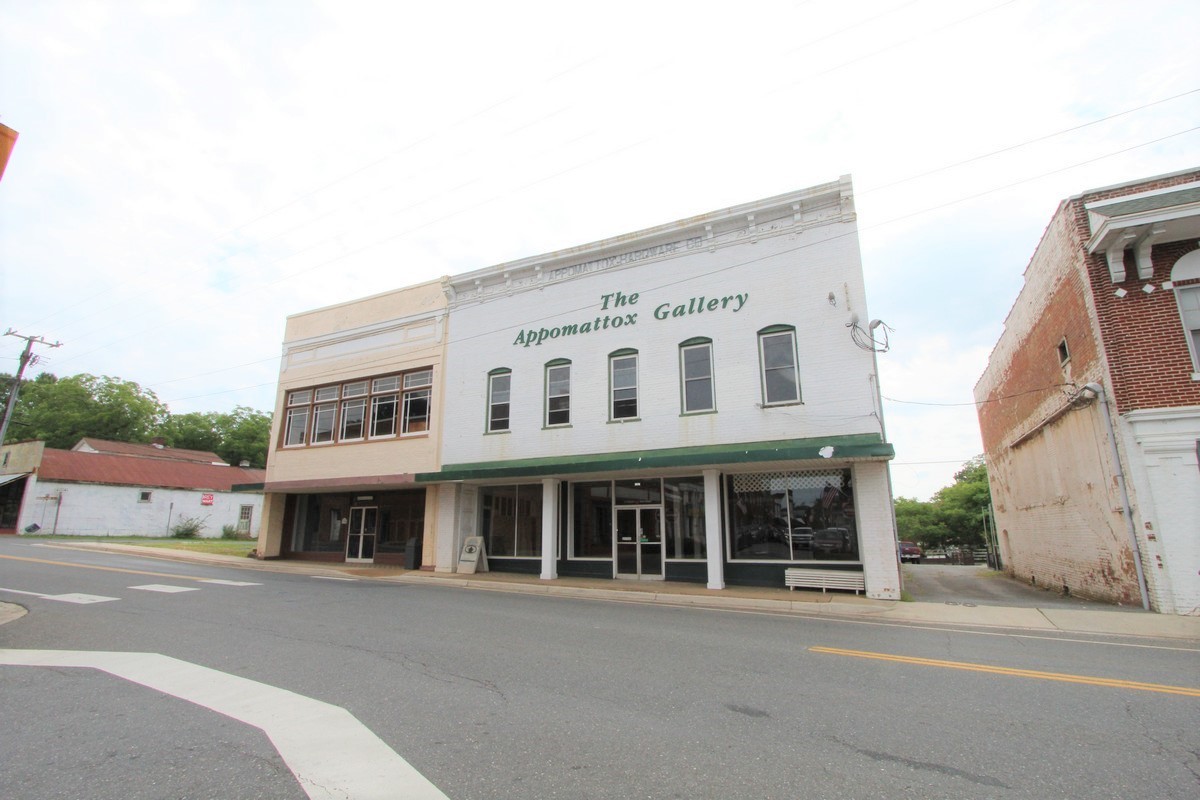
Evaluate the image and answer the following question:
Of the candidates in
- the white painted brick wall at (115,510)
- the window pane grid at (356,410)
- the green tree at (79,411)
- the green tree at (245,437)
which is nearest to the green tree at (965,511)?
the window pane grid at (356,410)

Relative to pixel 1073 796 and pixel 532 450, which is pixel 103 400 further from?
pixel 1073 796

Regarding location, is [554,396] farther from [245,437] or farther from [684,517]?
[245,437]

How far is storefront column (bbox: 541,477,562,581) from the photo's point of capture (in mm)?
17328

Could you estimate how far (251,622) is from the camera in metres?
8.78

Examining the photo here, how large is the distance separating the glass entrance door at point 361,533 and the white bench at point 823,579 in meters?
14.8

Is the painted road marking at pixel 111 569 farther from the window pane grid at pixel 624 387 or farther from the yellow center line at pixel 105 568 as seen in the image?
the window pane grid at pixel 624 387

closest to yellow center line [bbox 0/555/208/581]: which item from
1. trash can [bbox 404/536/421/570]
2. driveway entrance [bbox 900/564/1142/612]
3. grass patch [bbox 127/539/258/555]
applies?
trash can [bbox 404/536/421/570]

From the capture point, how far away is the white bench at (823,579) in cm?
1391

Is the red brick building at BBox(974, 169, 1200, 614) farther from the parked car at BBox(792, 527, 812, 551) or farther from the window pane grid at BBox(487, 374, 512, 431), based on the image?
the window pane grid at BBox(487, 374, 512, 431)

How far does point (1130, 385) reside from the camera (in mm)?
11758

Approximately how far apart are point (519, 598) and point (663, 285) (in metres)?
9.57

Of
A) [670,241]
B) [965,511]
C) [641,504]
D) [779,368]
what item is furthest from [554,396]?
[965,511]

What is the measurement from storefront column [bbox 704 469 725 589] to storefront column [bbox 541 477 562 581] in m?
4.55

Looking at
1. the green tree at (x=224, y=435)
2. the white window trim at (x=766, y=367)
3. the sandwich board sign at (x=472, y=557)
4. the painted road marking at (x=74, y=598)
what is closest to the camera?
the painted road marking at (x=74, y=598)
